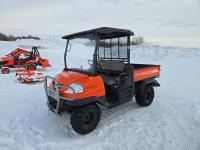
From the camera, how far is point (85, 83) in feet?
14.0

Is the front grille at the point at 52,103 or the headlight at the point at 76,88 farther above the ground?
the headlight at the point at 76,88

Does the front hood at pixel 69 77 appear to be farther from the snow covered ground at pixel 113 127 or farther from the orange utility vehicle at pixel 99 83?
the snow covered ground at pixel 113 127

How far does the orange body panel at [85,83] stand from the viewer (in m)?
4.25

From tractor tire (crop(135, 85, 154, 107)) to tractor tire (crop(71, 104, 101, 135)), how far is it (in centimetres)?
181

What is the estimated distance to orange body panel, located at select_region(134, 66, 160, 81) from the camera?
5664mm

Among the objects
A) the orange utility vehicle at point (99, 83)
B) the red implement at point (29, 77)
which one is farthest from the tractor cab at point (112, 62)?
the red implement at point (29, 77)

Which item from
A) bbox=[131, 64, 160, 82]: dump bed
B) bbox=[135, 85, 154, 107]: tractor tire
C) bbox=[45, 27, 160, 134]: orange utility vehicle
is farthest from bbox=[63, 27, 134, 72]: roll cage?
bbox=[135, 85, 154, 107]: tractor tire

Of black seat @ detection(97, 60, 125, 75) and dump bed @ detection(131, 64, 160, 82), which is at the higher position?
black seat @ detection(97, 60, 125, 75)

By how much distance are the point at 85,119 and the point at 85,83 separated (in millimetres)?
758

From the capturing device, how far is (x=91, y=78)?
441 centimetres

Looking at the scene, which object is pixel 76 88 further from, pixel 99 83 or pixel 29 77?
pixel 29 77

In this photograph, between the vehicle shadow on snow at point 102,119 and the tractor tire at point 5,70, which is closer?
the vehicle shadow on snow at point 102,119

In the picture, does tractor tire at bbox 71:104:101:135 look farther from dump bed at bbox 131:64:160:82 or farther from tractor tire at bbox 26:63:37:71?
tractor tire at bbox 26:63:37:71

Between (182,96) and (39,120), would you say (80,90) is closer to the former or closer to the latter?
(39,120)
